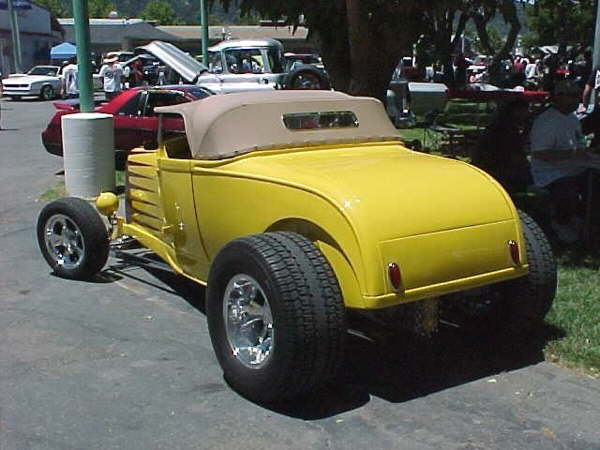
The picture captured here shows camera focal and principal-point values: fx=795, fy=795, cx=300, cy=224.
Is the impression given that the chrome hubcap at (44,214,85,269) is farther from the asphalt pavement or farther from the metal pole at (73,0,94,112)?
the metal pole at (73,0,94,112)

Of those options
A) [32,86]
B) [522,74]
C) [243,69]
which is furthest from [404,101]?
[32,86]

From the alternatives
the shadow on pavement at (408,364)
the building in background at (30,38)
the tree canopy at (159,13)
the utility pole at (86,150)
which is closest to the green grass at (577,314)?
the shadow on pavement at (408,364)

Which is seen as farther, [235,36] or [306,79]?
[235,36]

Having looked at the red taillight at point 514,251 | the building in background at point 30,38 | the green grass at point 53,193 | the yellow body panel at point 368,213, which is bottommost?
the green grass at point 53,193

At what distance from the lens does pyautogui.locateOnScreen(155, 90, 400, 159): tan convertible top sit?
501cm

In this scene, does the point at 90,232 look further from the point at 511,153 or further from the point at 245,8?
the point at 511,153

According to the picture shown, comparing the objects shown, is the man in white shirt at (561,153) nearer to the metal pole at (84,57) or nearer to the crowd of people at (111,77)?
the metal pole at (84,57)

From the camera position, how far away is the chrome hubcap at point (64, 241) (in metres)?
6.41

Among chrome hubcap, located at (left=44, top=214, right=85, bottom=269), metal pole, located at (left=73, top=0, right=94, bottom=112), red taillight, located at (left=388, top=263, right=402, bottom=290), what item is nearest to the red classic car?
metal pole, located at (left=73, top=0, right=94, bottom=112)

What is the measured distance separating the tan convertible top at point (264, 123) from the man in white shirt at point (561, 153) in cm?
230

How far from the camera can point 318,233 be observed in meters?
4.22

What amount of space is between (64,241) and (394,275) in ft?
11.7

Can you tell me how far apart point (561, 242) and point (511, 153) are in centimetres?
123

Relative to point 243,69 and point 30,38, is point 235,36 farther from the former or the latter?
point 243,69
